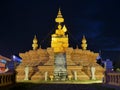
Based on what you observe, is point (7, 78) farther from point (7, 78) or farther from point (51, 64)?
point (51, 64)

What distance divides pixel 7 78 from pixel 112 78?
7.49m

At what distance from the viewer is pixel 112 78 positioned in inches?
898

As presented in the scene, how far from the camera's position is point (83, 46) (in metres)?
43.6

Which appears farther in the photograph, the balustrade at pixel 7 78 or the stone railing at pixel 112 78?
the stone railing at pixel 112 78

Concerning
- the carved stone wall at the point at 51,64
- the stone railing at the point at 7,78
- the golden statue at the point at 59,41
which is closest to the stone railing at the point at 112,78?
the stone railing at the point at 7,78

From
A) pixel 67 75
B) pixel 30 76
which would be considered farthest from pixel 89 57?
pixel 30 76

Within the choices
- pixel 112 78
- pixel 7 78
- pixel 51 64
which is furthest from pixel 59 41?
pixel 7 78

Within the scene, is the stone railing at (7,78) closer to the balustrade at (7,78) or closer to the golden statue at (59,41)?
the balustrade at (7,78)

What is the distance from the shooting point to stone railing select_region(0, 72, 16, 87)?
19534mm

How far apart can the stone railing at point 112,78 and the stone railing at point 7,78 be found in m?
7.09

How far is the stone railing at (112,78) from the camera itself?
21237 millimetres

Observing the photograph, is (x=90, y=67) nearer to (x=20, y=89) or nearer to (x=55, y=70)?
Result: (x=55, y=70)

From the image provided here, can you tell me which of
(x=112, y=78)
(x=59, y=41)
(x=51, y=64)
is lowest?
(x=112, y=78)

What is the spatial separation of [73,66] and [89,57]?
489 centimetres
